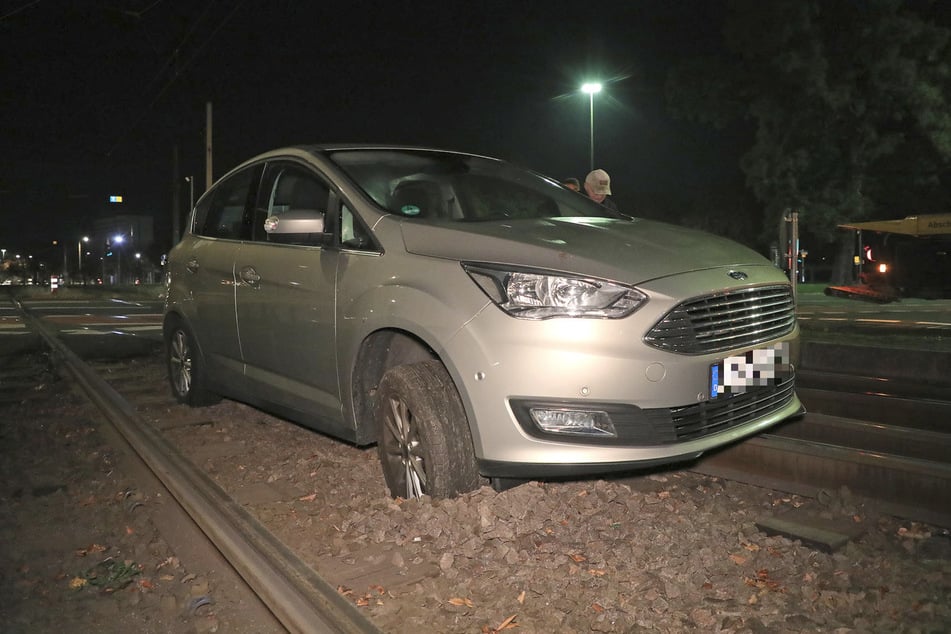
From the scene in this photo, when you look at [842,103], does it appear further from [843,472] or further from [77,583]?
[77,583]

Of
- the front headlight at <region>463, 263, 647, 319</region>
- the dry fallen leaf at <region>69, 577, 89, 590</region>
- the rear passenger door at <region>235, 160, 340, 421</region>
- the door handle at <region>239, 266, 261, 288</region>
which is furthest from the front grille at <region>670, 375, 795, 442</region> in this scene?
the door handle at <region>239, 266, 261, 288</region>

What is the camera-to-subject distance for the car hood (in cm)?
365

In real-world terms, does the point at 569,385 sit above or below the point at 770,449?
above

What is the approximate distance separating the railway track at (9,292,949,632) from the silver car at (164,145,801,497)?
261 mm

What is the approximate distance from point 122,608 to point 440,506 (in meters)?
1.33

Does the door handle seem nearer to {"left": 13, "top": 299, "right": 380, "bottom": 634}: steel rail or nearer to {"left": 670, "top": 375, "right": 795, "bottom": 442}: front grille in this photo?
{"left": 13, "top": 299, "right": 380, "bottom": 634}: steel rail

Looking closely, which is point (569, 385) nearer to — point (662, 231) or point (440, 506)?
point (440, 506)

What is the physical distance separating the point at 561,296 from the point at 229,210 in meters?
3.28

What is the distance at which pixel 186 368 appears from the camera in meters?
6.82

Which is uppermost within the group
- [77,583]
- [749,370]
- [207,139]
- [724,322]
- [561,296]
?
[207,139]

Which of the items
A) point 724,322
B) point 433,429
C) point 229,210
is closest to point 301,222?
point 433,429

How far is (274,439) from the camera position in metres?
6.12

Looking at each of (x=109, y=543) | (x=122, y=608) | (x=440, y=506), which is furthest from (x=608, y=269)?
(x=109, y=543)

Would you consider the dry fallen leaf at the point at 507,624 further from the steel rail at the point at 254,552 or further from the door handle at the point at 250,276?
the door handle at the point at 250,276
